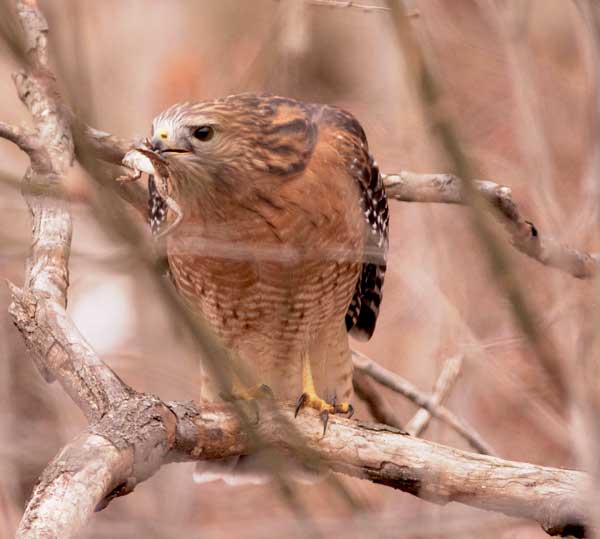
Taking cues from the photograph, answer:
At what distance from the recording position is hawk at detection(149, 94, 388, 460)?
14.4 ft

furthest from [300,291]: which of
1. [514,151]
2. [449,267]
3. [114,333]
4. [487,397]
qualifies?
[514,151]

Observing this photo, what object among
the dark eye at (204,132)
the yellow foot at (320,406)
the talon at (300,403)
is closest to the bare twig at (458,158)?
the dark eye at (204,132)

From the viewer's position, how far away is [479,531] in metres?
3.08

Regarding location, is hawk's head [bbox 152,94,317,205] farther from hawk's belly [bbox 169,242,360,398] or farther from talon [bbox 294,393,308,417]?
talon [bbox 294,393,308,417]

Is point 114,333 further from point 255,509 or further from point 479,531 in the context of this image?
point 479,531

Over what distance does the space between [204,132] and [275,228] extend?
529 millimetres

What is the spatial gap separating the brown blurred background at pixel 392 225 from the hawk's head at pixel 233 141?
140 mm

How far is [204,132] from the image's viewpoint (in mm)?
4340

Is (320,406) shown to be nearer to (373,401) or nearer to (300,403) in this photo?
(300,403)

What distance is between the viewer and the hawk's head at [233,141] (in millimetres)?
4176

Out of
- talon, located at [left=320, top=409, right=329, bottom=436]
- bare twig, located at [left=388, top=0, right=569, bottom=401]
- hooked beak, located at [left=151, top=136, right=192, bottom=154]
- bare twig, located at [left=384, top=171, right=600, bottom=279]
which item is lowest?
talon, located at [left=320, top=409, right=329, bottom=436]

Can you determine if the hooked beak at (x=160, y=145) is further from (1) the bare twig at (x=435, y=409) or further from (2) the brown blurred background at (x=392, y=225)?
(1) the bare twig at (x=435, y=409)

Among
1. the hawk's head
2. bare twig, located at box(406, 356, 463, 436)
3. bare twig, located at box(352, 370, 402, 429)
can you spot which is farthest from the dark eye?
bare twig, located at box(352, 370, 402, 429)

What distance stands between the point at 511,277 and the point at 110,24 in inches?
310
